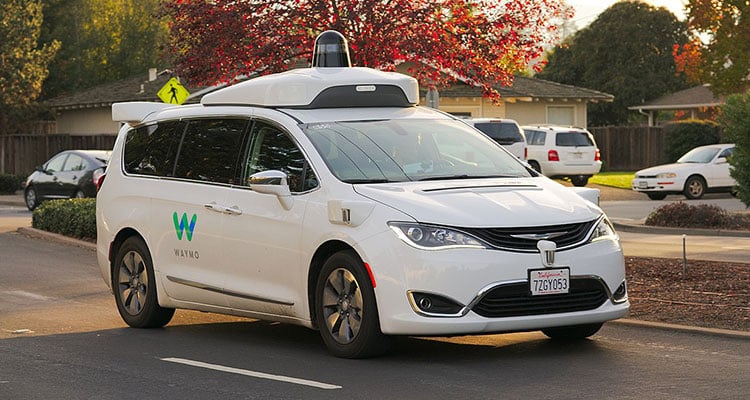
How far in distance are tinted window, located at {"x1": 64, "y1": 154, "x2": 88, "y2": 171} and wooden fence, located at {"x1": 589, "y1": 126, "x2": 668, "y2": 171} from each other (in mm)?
26922

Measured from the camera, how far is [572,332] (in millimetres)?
10383

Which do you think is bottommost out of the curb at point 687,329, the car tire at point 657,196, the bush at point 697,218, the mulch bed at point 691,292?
the car tire at point 657,196

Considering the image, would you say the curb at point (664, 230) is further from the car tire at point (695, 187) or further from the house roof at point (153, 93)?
the house roof at point (153, 93)

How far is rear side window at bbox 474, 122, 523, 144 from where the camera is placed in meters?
37.4

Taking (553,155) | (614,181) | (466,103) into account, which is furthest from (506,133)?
(466,103)

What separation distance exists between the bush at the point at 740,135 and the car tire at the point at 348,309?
12727mm

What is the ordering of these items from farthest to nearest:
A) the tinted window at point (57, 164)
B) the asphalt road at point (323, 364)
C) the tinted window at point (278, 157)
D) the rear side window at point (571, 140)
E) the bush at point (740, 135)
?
the rear side window at point (571, 140) → the tinted window at point (57, 164) → the bush at point (740, 135) → the tinted window at point (278, 157) → the asphalt road at point (323, 364)

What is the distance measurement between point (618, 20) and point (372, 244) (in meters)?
68.9

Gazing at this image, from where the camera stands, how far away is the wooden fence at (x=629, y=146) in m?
54.3

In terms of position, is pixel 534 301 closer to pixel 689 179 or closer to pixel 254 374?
pixel 254 374

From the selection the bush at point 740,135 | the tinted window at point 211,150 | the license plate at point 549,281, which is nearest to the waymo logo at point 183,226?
the tinted window at point 211,150

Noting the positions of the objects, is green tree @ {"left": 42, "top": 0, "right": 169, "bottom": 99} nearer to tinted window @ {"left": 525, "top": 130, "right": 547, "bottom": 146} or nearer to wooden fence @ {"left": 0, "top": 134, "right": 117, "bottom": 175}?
wooden fence @ {"left": 0, "top": 134, "right": 117, "bottom": 175}

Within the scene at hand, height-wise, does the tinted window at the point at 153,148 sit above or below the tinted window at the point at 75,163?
above

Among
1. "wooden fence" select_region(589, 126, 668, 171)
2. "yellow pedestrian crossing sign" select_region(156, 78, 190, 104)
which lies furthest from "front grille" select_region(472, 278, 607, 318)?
"wooden fence" select_region(589, 126, 668, 171)
